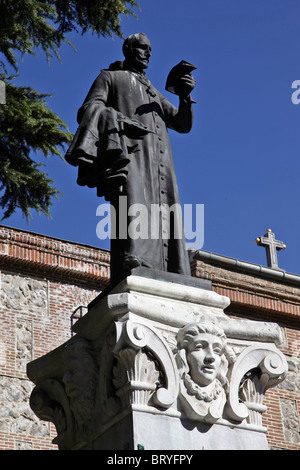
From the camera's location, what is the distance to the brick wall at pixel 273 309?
1409 cm

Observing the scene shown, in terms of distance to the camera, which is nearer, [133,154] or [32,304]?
[133,154]

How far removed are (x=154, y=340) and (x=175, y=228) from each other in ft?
3.51

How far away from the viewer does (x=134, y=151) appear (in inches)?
243

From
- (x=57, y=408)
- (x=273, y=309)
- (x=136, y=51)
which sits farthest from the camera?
(x=273, y=309)

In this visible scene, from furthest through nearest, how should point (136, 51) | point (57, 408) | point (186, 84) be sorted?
point (136, 51)
point (186, 84)
point (57, 408)

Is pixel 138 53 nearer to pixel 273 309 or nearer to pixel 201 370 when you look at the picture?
pixel 201 370

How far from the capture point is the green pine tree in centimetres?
1090

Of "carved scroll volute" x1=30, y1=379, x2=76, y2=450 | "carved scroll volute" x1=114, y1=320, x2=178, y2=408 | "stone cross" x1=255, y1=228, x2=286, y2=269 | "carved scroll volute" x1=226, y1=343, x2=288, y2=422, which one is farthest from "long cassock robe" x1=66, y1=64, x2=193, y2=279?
"stone cross" x1=255, y1=228, x2=286, y2=269

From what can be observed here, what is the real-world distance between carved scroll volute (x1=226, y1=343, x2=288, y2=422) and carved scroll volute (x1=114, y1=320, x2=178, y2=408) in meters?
0.43

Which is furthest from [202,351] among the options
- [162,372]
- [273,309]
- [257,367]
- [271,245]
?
[271,245]

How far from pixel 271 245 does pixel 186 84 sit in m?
10.00

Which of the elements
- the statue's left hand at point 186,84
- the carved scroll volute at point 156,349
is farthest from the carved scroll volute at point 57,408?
the statue's left hand at point 186,84

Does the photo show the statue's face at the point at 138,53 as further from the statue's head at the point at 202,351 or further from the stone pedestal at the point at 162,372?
the statue's head at the point at 202,351
